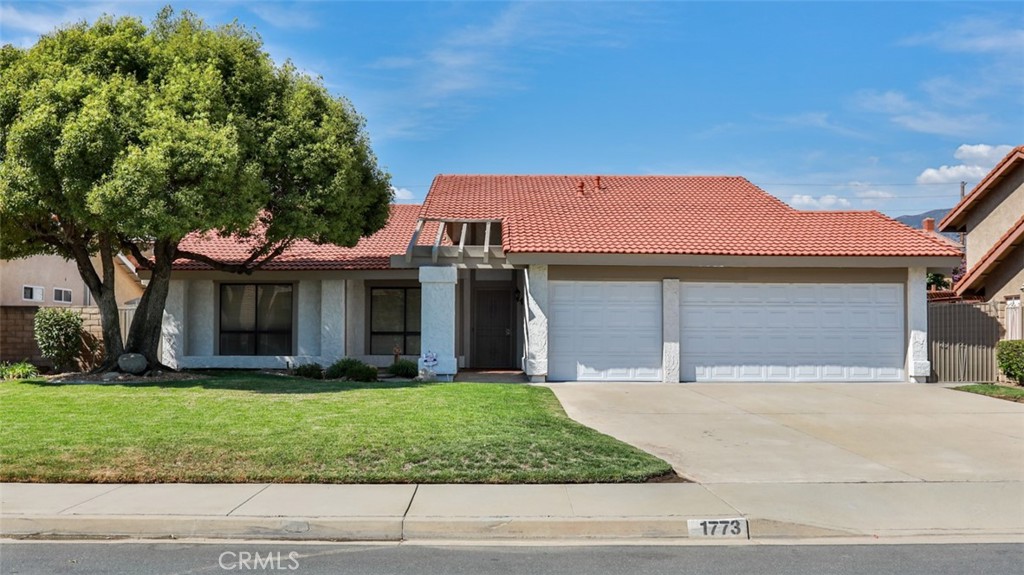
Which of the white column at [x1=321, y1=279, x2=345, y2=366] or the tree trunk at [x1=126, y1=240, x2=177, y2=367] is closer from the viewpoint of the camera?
the tree trunk at [x1=126, y1=240, x2=177, y2=367]

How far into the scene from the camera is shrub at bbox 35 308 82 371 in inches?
749

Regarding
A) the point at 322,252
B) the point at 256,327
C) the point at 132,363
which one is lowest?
the point at 132,363

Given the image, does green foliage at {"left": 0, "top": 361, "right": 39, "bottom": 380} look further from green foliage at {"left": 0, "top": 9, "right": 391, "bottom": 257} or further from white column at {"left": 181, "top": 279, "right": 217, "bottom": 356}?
white column at {"left": 181, "top": 279, "right": 217, "bottom": 356}

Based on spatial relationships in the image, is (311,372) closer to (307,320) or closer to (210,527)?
(307,320)

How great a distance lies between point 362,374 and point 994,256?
1765cm

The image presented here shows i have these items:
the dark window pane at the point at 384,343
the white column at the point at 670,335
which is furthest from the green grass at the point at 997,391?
the dark window pane at the point at 384,343

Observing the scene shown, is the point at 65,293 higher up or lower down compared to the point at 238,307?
higher up

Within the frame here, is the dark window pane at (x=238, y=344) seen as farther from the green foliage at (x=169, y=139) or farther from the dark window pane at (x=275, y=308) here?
the green foliage at (x=169, y=139)

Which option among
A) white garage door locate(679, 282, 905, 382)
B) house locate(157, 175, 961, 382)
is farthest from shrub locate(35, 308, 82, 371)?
white garage door locate(679, 282, 905, 382)

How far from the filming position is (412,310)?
70.6 ft

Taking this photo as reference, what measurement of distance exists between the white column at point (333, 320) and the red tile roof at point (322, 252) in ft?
1.99

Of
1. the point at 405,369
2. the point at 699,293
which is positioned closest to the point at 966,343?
the point at 699,293

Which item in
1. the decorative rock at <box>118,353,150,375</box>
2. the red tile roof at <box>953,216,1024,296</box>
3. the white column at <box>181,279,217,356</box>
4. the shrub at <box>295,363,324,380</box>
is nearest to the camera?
the decorative rock at <box>118,353,150,375</box>

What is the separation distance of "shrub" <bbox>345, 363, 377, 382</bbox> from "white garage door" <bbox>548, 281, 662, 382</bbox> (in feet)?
12.4
